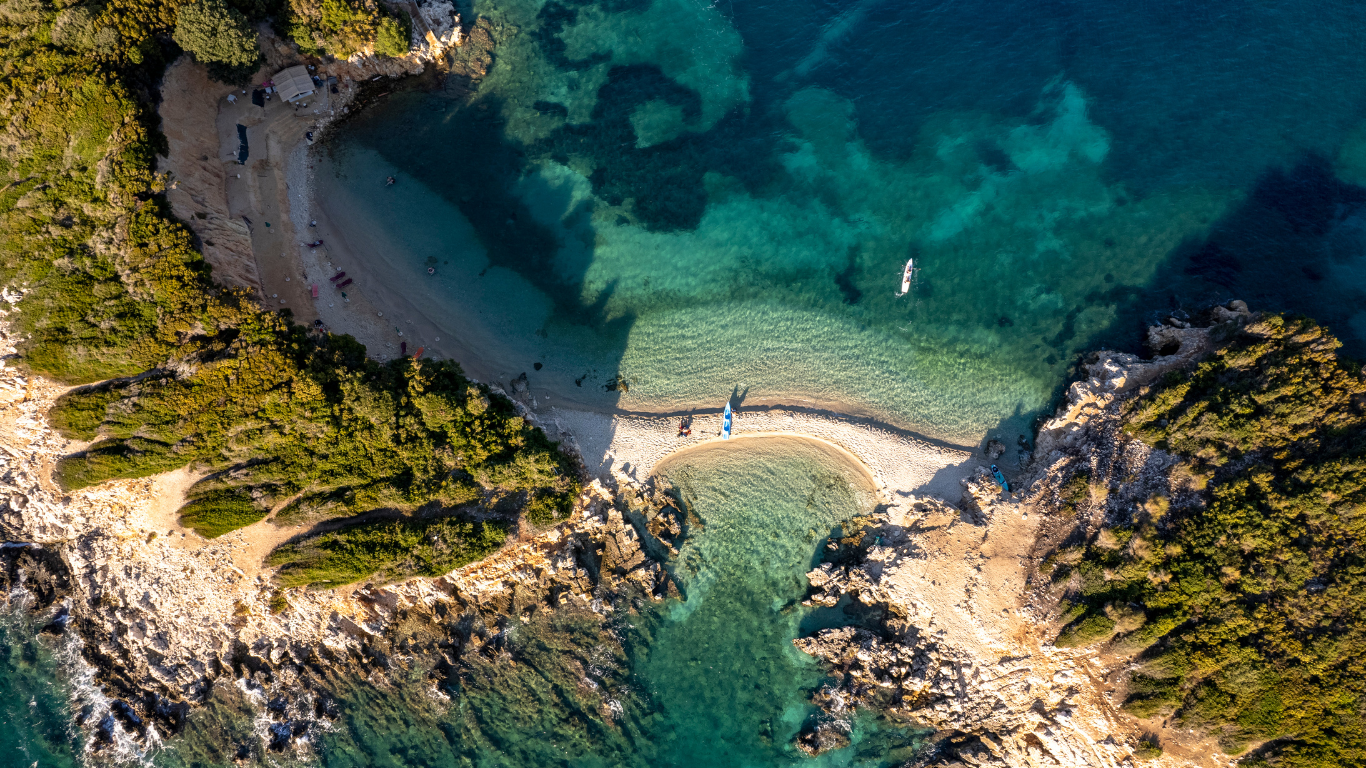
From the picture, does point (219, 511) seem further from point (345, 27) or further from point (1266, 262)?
point (1266, 262)

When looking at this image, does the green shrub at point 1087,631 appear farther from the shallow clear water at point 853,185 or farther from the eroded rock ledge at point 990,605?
the shallow clear water at point 853,185

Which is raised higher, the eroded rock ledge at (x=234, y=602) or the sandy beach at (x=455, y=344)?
the sandy beach at (x=455, y=344)

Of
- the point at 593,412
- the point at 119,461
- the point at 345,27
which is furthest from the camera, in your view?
the point at 593,412

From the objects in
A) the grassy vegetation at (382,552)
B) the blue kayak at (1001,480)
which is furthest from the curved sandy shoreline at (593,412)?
the grassy vegetation at (382,552)

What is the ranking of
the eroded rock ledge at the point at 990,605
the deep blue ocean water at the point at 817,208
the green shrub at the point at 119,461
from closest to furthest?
the green shrub at the point at 119,461 → the eroded rock ledge at the point at 990,605 → the deep blue ocean water at the point at 817,208

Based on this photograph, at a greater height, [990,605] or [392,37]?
[392,37]

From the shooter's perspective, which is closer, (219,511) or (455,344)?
(219,511)

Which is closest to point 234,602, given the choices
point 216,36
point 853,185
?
point 216,36
